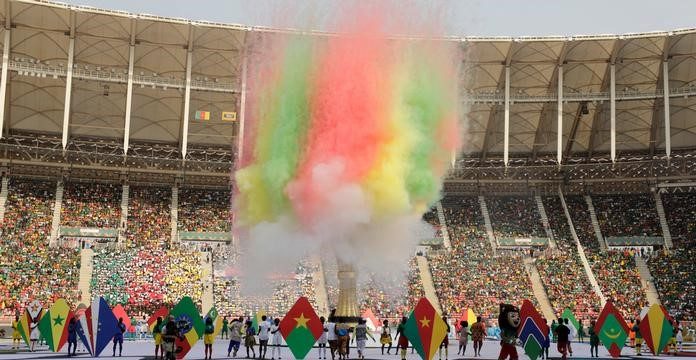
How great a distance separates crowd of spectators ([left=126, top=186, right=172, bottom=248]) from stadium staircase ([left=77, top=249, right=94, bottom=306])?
10.8 feet

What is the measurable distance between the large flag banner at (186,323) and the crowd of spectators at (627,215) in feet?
146

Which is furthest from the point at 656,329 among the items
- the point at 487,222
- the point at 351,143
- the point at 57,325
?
the point at 487,222

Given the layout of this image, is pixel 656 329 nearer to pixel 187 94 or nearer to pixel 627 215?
pixel 627 215

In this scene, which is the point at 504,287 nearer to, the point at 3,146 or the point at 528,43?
the point at 528,43

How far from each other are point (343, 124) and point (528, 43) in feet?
110

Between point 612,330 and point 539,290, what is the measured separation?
27535 mm

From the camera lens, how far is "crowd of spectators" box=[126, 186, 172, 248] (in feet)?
182

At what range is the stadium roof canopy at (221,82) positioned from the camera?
177ft

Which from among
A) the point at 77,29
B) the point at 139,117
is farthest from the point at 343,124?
the point at 139,117

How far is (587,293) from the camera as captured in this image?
5372 centimetres

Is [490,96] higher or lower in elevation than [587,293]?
higher

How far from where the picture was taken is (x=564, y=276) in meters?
55.6

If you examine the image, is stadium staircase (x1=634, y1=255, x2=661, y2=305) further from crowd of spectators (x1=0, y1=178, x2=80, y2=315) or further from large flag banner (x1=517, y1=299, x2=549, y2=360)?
crowd of spectators (x1=0, y1=178, x2=80, y2=315)

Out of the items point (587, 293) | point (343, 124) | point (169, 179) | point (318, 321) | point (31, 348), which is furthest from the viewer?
point (169, 179)
